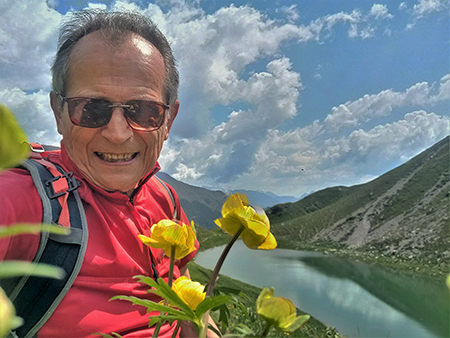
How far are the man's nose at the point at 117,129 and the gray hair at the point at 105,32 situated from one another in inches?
9.3

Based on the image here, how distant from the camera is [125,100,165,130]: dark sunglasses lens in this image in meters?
0.92

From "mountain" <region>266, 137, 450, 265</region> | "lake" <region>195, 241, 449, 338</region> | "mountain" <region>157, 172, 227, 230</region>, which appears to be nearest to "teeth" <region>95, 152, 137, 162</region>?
"lake" <region>195, 241, 449, 338</region>

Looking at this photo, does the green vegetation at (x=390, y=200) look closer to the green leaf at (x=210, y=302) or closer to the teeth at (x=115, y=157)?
the teeth at (x=115, y=157)

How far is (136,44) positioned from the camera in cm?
98

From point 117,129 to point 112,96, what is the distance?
4.0 inches

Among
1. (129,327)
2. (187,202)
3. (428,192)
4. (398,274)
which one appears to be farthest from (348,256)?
(187,202)

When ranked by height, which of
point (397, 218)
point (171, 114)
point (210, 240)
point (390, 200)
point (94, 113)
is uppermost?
point (390, 200)

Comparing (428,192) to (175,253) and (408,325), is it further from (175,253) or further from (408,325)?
(175,253)

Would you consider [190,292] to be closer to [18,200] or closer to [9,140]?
[9,140]

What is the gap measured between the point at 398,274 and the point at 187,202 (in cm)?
8777

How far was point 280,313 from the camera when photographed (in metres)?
0.32

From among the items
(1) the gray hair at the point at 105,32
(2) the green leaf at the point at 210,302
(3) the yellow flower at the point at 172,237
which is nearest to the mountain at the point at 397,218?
(1) the gray hair at the point at 105,32

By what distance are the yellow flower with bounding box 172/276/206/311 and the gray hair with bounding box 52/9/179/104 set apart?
85cm

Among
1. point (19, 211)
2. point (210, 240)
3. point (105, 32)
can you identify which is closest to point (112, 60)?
point (105, 32)
